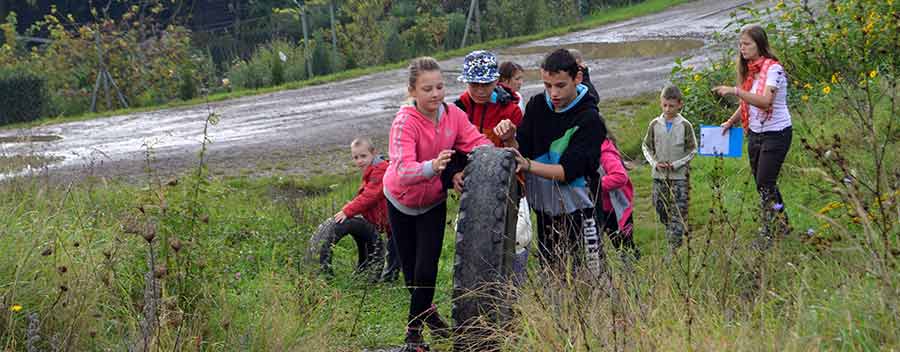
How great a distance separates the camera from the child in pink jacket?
663 cm

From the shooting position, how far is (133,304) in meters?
5.27

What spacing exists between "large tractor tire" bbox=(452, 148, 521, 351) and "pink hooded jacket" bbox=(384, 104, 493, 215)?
0.22 metres

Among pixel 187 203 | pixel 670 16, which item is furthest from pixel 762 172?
pixel 670 16

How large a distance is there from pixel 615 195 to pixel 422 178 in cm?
207

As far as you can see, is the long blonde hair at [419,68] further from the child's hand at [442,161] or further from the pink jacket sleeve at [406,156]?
the child's hand at [442,161]

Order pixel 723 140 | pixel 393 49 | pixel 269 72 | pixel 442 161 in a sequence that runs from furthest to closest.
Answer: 1. pixel 393 49
2. pixel 269 72
3. pixel 723 140
4. pixel 442 161

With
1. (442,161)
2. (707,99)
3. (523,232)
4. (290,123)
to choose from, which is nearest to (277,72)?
(290,123)

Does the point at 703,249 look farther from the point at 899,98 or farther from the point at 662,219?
the point at 899,98

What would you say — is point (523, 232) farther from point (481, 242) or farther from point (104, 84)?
point (104, 84)

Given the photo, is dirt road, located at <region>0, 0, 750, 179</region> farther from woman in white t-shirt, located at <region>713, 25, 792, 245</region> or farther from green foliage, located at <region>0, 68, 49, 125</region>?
woman in white t-shirt, located at <region>713, 25, 792, 245</region>

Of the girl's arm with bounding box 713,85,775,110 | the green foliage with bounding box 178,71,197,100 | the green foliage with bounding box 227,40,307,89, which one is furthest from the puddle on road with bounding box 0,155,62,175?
the green foliage with bounding box 227,40,307,89

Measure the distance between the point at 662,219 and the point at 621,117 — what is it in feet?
21.4

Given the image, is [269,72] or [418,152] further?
[269,72]

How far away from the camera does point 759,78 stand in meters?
6.91
